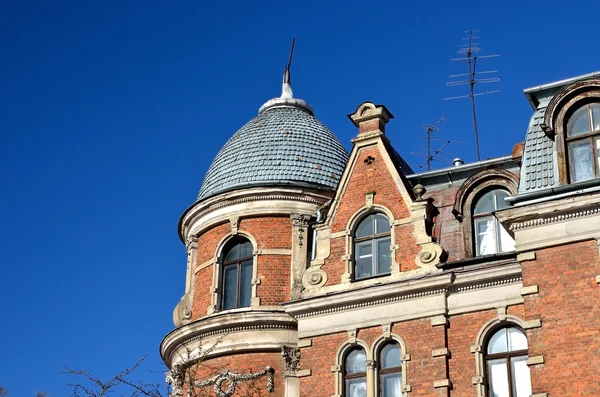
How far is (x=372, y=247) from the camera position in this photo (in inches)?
1030

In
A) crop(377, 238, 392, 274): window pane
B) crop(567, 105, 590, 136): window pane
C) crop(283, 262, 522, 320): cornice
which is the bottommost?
crop(283, 262, 522, 320): cornice

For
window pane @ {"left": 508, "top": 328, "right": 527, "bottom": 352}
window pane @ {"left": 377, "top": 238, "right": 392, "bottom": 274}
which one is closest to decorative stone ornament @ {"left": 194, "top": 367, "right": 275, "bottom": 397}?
window pane @ {"left": 377, "top": 238, "right": 392, "bottom": 274}

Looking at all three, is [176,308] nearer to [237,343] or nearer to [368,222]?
[237,343]

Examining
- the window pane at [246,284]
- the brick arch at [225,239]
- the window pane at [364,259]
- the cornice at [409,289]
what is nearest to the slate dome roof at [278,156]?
the brick arch at [225,239]

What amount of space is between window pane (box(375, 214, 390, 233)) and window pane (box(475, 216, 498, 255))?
2181 millimetres

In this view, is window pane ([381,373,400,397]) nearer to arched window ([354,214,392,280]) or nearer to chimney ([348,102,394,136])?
arched window ([354,214,392,280])

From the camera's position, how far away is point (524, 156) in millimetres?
23828

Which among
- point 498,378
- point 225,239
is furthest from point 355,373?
point 225,239

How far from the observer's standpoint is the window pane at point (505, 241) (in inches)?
979

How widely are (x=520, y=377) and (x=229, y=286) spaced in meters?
8.75

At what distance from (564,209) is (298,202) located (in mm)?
8684

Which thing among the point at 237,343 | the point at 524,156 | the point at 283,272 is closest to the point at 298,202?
the point at 283,272

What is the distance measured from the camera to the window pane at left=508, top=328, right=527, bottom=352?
76.6ft

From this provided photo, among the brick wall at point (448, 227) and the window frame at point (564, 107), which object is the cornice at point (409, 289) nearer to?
the brick wall at point (448, 227)
